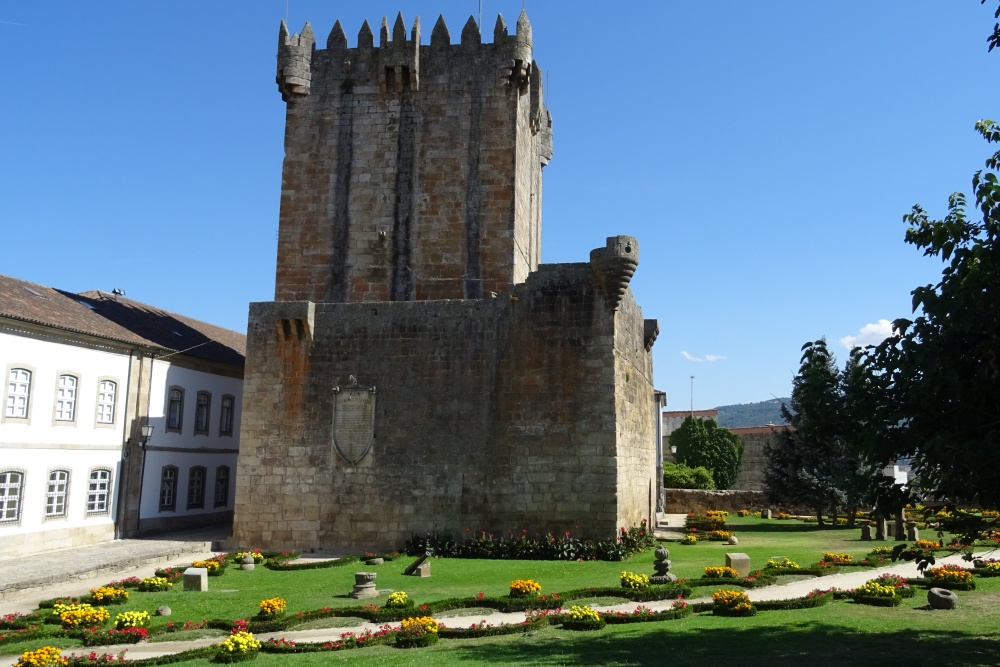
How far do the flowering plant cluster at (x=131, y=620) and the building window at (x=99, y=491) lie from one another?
1287cm

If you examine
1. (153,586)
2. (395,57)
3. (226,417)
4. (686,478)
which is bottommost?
(153,586)

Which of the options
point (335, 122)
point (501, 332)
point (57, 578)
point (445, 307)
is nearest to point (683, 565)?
point (501, 332)

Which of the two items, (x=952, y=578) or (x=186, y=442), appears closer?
(x=952, y=578)

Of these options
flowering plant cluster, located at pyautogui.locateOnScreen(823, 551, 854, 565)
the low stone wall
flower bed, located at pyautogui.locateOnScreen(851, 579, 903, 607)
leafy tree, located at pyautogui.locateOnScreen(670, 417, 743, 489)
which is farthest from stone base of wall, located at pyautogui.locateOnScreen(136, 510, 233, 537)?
leafy tree, located at pyautogui.locateOnScreen(670, 417, 743, 489)

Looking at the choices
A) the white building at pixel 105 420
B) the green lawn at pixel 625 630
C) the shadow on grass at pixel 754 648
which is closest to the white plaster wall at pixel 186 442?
the white building at pixel 105 420

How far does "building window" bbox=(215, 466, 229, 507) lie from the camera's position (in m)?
30.8

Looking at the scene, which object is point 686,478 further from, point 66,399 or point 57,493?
point 66,399

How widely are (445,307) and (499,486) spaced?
A: 195 inches

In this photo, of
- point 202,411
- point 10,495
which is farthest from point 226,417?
point 10,495

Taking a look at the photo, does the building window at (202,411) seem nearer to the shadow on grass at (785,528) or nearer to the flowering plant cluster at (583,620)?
the shadow on grass at (785,528)

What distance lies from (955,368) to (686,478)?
36921mm

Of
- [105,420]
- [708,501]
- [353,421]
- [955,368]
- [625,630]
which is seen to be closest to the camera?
[955,368]

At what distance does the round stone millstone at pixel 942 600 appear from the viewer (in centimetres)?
1273

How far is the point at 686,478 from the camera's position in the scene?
145ft
